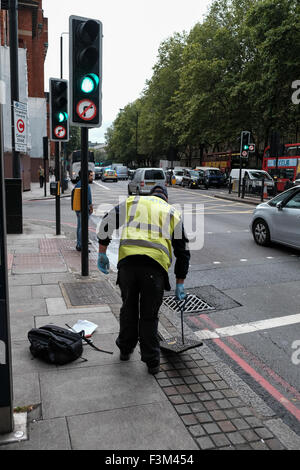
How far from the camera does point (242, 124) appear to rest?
37312 millimetres

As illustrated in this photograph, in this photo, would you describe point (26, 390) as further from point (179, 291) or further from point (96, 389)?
point (179, 291)

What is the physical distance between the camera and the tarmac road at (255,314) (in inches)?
155

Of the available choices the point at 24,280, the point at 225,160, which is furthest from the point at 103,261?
the point at 225,160

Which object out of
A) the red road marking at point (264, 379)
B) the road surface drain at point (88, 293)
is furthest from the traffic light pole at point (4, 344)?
the road surface drain at point (88, 293)

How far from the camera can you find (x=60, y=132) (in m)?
9.30

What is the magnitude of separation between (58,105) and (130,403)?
23.3 ft

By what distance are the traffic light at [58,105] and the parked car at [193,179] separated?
28005 mm

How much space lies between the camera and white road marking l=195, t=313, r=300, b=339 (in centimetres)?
504

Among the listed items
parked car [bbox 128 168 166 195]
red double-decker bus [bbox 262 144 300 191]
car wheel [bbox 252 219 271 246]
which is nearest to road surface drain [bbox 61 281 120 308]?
car wheel [bbox 252 219 271 246]

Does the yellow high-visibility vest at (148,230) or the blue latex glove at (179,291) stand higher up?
the yellow high-visibility vest at (148,230)

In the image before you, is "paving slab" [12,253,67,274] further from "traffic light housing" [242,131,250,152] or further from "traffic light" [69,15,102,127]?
"traffic light housing" [242,131,250,152]

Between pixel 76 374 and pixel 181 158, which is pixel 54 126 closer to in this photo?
pixel 76 374

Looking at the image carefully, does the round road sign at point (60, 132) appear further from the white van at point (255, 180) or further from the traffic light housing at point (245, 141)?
the traffic light housing at point (245, 141)
